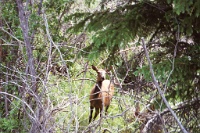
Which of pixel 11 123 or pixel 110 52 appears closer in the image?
pixel 110 52

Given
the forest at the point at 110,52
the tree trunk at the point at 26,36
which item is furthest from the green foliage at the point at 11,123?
the tree trunk at the point at 26,36

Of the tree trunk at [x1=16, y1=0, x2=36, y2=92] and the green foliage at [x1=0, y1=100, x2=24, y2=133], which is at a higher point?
the tree trunk at [x1=16, y1=0, x2=36, y2=92]

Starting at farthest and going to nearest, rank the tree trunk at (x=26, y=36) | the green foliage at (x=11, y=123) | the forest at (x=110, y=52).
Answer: the green foliage at (x=11, y=123), the tree trunk at (x=26, y=36), the forest at (x=110, y=52)

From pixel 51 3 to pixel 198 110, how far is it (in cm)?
234

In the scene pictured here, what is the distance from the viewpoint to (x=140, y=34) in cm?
442

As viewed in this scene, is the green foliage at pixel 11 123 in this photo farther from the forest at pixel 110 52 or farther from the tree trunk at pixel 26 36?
the tree trunk at pixel 26 36

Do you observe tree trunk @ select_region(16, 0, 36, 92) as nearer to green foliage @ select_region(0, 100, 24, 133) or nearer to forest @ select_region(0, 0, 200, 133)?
forest @ select_region(0, 0, 200, 133)

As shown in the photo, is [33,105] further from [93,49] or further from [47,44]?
[93,49]

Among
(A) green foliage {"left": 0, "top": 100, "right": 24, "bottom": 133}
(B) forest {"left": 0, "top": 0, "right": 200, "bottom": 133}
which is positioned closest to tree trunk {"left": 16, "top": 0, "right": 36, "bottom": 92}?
(B) forest {"left": 0, "top": 0, "right": 200, "bottom": 133}

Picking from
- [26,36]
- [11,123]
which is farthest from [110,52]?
[11,123]

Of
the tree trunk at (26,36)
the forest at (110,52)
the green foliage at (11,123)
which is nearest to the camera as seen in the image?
the forest at (110,52)

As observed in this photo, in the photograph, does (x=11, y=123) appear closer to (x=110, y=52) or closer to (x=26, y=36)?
(x=26, y=36)

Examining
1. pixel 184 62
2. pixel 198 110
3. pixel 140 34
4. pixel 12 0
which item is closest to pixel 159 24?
pixel 140 34

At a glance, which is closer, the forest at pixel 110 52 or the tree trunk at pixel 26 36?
the forest at pixel 110 52
